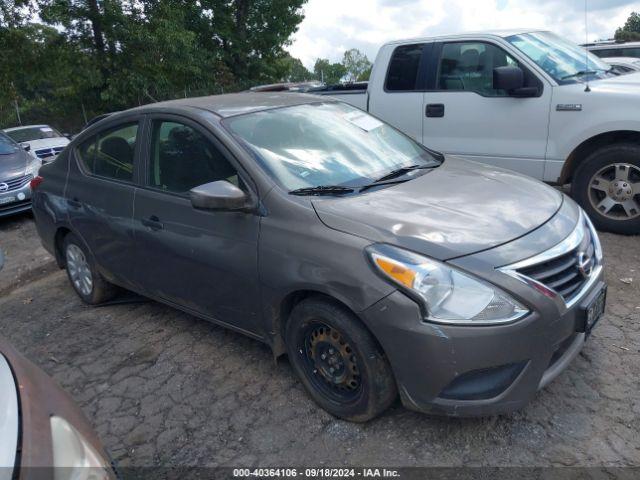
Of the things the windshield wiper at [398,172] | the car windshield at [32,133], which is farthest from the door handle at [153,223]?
the car windshield at [32,133]

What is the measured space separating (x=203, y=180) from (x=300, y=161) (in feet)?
2.06

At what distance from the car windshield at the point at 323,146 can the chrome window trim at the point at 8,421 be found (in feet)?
5.51

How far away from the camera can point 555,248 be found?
2.71m

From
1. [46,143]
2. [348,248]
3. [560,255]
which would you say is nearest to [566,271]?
[560,255]

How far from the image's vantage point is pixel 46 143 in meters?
12.9

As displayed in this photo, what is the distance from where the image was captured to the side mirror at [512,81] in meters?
5.23

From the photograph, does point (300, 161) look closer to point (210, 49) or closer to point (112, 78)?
point (112, 78)

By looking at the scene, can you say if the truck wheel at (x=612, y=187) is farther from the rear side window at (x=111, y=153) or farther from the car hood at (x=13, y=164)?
the car hood at (x=13, y=164)

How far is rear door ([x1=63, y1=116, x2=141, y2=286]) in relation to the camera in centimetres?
398

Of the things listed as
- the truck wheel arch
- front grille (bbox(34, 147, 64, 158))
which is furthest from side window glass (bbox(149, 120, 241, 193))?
front grille (bbox(34, 147, 64, 158))

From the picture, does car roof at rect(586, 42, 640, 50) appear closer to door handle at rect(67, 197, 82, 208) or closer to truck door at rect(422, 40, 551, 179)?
truck door at rect(422, 40, 551, 179)

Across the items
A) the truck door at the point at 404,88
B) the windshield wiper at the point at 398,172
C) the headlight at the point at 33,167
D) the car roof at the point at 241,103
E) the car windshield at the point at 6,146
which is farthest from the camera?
the car windshield at the point at 6,146

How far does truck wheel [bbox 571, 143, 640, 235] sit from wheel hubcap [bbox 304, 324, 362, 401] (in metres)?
3.43

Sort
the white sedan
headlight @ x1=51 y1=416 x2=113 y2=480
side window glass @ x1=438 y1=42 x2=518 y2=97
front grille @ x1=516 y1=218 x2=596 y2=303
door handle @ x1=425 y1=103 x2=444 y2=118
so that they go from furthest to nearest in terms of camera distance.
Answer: the white sedan, door handle @ x1=425 y1=103 x2=444 y2=118, side window glass @ x1=438 y1=42 x2=518 y2=97, front grille @ x1=516 y1=218 x2=596 y2=303, headlight @ x1=51 y1=416 x2=113 y2=480
